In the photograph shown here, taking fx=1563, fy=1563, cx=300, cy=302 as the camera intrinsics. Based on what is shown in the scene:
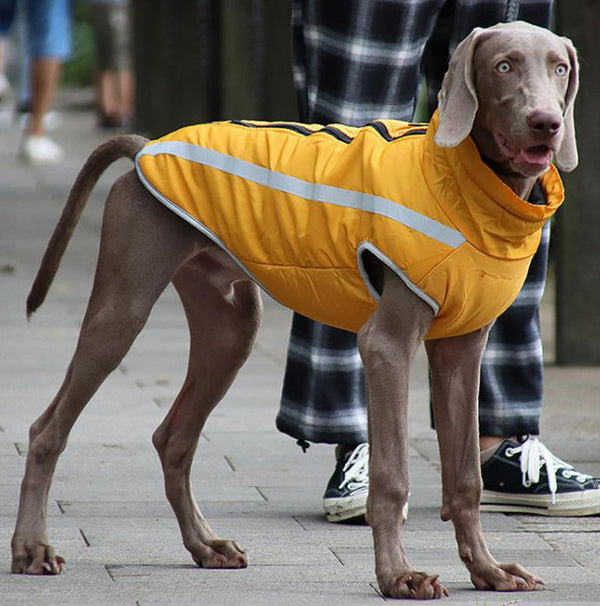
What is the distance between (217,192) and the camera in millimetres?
3570

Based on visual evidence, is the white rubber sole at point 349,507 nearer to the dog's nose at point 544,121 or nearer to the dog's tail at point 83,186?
the dog's tail at point 83,186

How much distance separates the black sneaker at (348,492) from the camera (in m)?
4.05

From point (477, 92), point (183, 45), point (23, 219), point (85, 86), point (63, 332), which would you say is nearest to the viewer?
point (477, 92)

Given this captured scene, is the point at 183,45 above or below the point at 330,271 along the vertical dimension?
below

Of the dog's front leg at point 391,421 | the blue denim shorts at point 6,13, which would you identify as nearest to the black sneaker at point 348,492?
the dog's front leg at point 391,421

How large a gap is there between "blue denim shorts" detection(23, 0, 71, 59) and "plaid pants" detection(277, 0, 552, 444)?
7565mm

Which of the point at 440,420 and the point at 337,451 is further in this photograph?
the point at 337,451

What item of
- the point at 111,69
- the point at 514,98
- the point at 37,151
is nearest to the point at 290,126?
the point at 514,98

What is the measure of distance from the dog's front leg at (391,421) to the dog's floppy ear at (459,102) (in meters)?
0.33

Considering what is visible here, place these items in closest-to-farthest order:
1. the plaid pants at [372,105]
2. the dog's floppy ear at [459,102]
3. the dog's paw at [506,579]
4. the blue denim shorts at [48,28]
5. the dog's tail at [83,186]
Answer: the dog's floppy ear at [459,102] → the dog's paw at [506,579] → the dog's tail at [83,186] → the plaid pants at [372,105] → the blue denim shorts at [48,28]

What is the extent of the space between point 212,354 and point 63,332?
3.07 metres

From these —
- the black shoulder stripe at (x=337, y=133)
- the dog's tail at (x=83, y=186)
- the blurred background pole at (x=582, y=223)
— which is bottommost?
the blurred background pole at (x=582, y=223)

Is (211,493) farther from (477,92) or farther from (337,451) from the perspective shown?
(477,92)

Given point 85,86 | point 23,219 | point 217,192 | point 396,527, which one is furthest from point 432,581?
point 85,86
